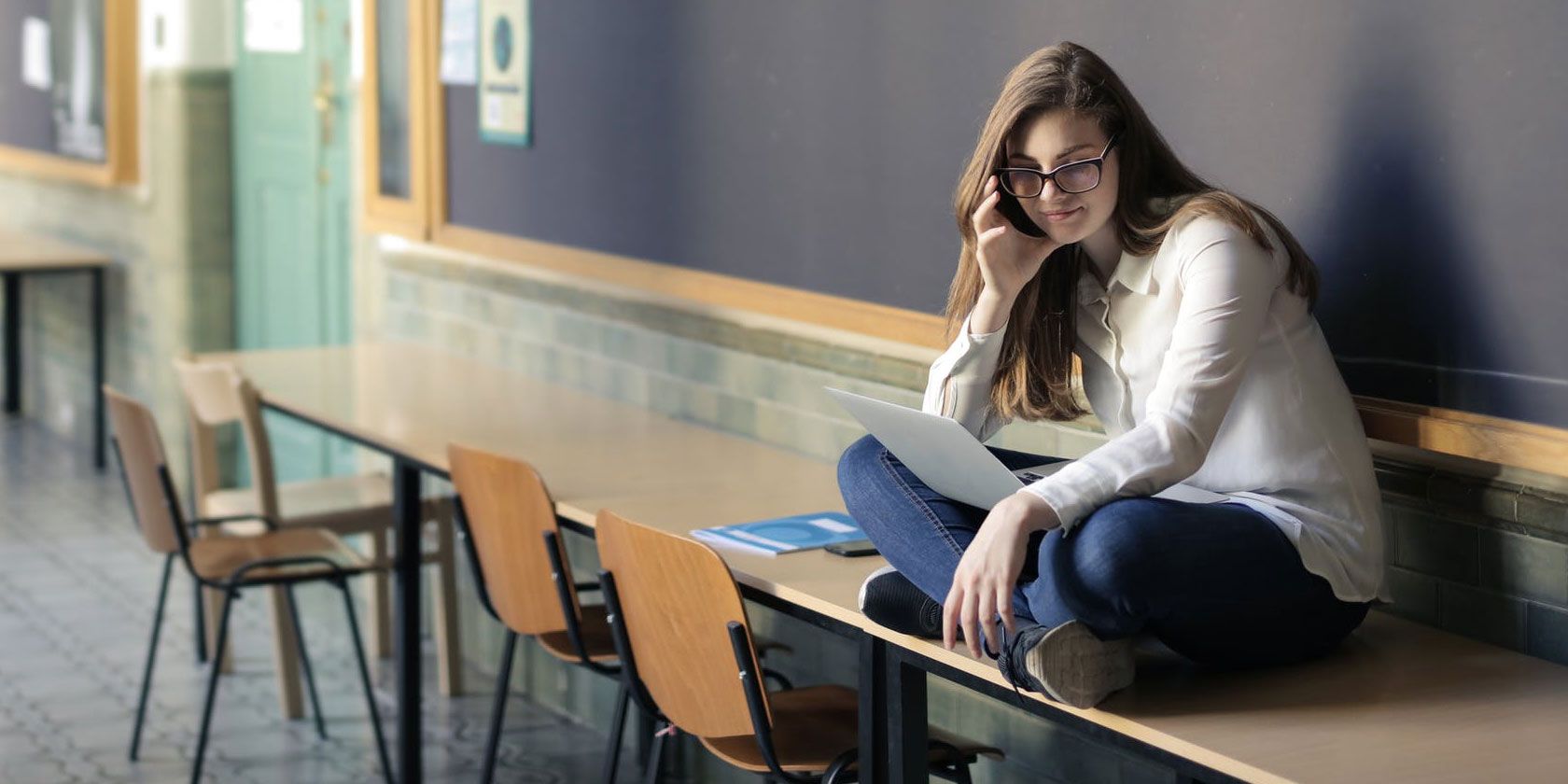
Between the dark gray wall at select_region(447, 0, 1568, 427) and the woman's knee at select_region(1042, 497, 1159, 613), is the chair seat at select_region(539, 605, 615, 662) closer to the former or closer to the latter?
the dark gray wall at select_region(447, 0, 1568, 427)

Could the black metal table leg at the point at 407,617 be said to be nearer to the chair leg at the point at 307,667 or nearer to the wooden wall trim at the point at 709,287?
the chair leg at the point at 307,667

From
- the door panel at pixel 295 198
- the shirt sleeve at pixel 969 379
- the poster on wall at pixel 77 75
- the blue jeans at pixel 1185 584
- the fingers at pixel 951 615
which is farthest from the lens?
the poster on wall at pixel 77 75

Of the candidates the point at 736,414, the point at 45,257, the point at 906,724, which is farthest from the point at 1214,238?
the point at 45,257

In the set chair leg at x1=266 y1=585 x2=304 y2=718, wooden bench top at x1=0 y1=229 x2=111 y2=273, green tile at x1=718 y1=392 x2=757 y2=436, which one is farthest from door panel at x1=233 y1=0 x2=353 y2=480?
green tile at x1=718 y1=392 x2=757 y2=436

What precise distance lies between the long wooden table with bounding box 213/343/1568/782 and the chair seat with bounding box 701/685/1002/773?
0.24 meters

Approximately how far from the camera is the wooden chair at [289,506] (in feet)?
13.4

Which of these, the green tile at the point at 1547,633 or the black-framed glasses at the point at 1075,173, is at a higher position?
the black-framed glasses at the point at 1075,173

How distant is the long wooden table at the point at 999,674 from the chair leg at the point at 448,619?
0.76 metres

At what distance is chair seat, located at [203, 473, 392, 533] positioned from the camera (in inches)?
169

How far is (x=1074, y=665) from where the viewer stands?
182cm

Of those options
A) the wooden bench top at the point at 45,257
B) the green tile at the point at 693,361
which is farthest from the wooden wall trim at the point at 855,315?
the wooden bench top at the point at 45,257

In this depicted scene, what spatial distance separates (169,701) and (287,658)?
0.38m

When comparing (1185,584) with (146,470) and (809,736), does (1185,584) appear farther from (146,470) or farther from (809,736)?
(146,470)

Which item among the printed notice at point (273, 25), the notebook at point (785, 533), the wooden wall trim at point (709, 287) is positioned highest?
the printed notice at point (273, 25)
